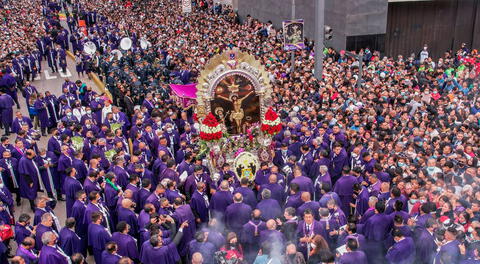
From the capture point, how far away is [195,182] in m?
11.2

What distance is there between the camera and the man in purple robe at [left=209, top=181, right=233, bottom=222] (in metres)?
10.2

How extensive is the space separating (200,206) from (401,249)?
4.34m

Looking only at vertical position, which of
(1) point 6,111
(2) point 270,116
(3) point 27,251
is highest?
(2) point 270,116

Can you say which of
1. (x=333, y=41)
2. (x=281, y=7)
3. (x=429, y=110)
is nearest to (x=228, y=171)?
(x=429, y=110)

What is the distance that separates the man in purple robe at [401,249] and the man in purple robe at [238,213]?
283 centimetres

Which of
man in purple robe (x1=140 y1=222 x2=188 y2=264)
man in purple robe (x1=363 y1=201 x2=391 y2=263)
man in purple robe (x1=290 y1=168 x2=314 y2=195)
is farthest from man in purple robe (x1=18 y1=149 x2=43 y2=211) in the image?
man in purple robe (x1=363 y1=201 x2=391 y2=263)

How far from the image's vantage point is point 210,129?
13180mm

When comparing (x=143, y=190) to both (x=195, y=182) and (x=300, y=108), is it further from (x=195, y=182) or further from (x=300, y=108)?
(x=300, y=108)

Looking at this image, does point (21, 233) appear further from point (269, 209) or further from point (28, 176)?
point (269, 209)

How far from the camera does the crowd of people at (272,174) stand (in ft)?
27.6

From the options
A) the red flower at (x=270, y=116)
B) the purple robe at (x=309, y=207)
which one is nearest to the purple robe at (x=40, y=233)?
the purple robe at (x=309, y=207)

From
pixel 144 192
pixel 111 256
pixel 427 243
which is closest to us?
pixel 111 256

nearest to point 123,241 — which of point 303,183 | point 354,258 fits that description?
point 303,183

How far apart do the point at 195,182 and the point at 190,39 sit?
1665cm
